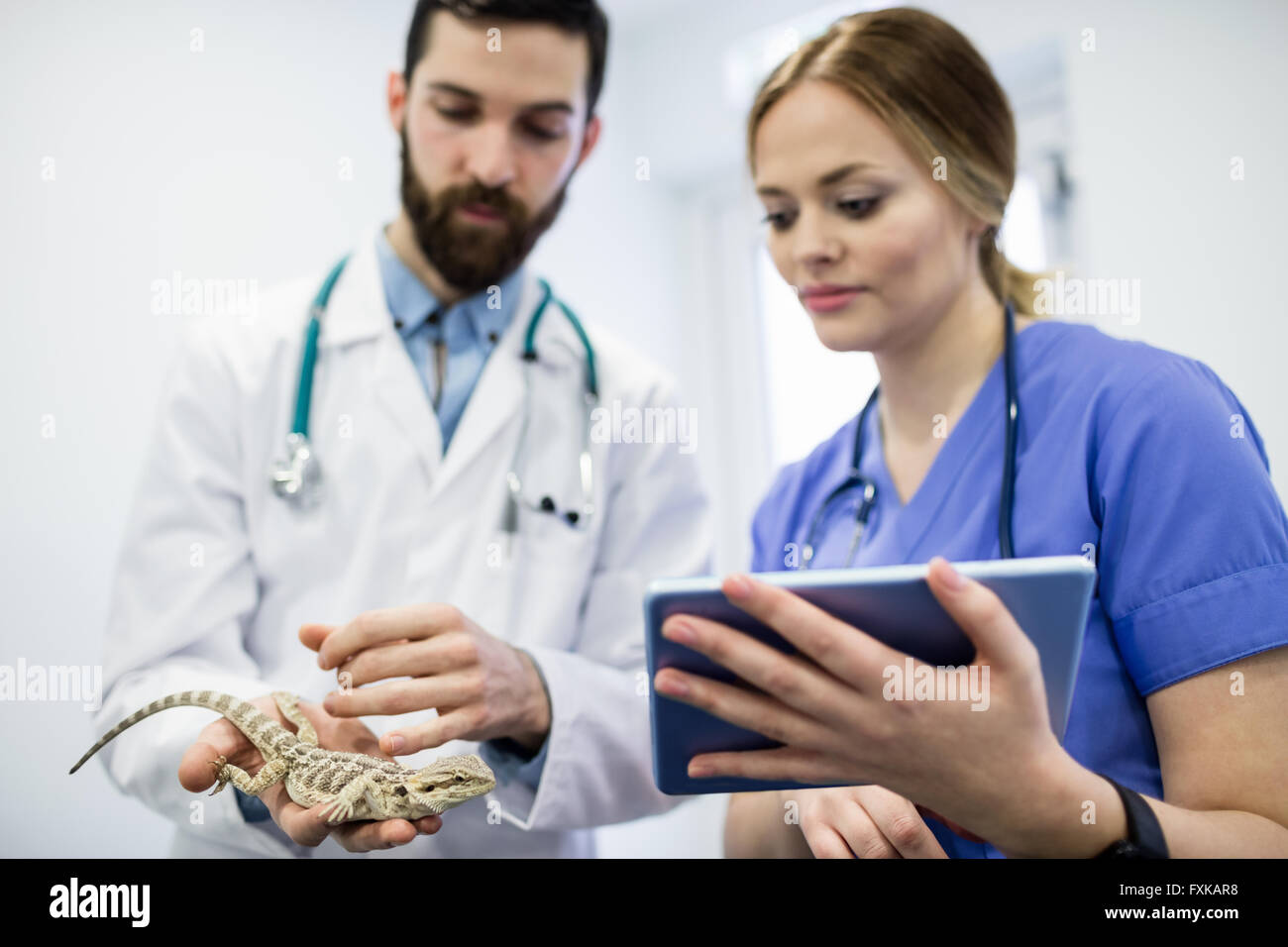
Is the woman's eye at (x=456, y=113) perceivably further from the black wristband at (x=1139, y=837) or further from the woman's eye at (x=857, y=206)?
the black wristband at (x=1139, y=837)

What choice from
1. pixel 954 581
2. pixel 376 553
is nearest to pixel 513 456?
pixel 376 553

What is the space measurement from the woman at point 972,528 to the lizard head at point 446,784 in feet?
0.78

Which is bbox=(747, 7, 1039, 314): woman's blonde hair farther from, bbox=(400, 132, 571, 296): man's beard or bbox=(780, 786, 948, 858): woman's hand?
bbox=(780, 786, 948, 858): woman's hand

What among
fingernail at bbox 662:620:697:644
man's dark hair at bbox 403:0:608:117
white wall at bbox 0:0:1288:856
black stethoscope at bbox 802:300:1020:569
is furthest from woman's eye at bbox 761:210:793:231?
white wall at bbox 0:0:1288:856

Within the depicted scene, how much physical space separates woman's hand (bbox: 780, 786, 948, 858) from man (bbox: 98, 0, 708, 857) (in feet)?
1.07

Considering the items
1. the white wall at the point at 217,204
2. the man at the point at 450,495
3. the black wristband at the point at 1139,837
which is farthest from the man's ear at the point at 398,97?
the black wristband at the point at 1139,837

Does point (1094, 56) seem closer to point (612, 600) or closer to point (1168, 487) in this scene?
point (1168, 487)

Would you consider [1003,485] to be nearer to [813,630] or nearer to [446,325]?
[813,630]

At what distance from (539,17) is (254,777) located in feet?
3.33

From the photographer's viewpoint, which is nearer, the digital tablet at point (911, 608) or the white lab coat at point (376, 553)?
the digital tablet at point (911, 608)

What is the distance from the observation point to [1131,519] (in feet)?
2.51

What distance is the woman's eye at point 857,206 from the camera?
0.92 meters
